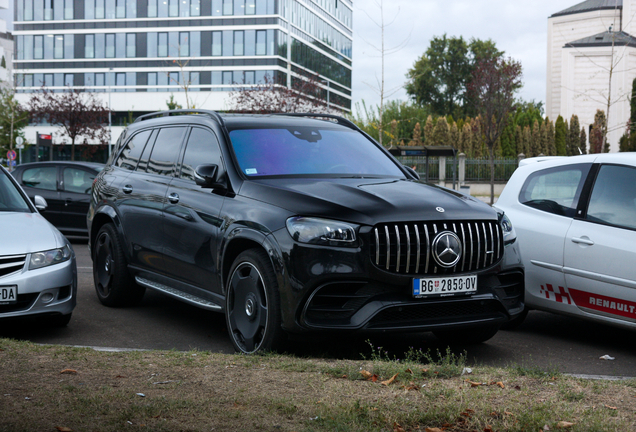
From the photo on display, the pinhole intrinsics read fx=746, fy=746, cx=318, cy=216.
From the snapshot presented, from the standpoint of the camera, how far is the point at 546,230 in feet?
21.6

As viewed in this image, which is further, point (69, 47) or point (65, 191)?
point (69, 47)

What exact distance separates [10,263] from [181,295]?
144cm

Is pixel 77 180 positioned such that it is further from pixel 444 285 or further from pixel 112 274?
pixel 444 285

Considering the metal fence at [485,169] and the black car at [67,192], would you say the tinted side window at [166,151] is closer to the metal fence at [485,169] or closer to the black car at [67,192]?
the black car at [67,192]

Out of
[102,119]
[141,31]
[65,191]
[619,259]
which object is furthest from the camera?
[141,31]

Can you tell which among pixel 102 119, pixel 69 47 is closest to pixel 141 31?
pixel 69 47

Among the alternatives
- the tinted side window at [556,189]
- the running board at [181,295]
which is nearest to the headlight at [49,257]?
the running board at [181,295]

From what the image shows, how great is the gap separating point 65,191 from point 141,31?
62643 millimetres

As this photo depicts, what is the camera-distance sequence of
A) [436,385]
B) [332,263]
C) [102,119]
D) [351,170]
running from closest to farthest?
1. [436,385]
2. [332,263]
3. [351,170]
4. [102,119]

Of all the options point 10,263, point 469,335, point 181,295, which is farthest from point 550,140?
point 10,263

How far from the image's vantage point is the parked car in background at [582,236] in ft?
19.5

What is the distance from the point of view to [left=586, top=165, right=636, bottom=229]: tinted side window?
6020 mm

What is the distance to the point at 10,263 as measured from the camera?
627cm

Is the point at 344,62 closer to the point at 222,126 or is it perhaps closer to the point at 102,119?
the point at 102,119
